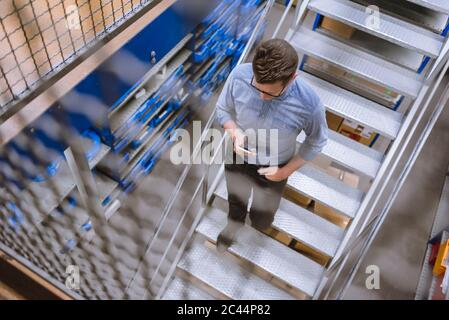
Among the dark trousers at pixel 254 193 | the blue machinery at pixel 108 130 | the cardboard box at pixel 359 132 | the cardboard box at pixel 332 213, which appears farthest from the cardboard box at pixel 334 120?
the blue machinery at pixel 108 130

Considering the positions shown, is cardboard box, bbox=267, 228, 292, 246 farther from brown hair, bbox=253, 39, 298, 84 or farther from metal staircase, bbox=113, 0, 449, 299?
brown hair, bbox=253, 39, 298, 84

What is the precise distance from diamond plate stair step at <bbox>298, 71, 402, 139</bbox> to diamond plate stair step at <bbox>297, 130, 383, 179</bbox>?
10 centimetres

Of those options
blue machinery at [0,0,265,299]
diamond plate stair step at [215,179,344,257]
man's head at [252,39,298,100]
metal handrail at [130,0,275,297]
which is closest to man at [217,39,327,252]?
man's head at [252,39,298,100]

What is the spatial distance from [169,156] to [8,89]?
5.44ft

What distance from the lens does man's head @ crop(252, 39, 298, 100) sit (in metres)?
0.93

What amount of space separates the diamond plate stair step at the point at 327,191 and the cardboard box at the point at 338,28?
612 millimetres

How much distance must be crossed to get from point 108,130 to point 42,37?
71cm

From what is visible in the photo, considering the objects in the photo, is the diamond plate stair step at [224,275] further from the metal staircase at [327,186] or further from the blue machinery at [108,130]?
the blue machinery at [108,130]

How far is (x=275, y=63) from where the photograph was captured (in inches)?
36.8

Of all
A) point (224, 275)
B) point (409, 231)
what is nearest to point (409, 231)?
point (409, 231)

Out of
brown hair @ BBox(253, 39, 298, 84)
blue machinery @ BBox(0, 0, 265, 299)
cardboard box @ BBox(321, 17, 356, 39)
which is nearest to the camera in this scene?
brown hair @ BBox(253, 39, 298, 84)

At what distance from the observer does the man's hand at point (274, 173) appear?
4.02 ft

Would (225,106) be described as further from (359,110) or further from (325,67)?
(325,67)
